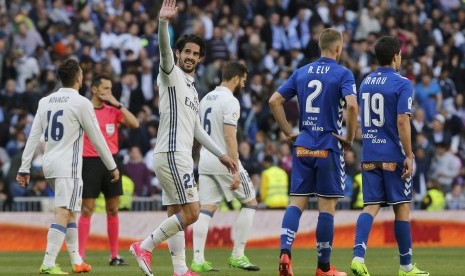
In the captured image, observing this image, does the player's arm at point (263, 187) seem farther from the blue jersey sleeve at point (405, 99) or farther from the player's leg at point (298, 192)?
the blue jersey sleeve at point (405, 99)

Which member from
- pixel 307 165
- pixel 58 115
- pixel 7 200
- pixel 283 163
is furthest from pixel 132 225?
pixel 307 165

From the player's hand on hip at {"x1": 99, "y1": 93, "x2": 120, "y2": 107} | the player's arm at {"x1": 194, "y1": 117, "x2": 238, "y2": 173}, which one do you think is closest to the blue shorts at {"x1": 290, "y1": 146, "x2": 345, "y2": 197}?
the player's arm at {"x1": 194, "y1": 117, "x2": 238, "y2": 173}

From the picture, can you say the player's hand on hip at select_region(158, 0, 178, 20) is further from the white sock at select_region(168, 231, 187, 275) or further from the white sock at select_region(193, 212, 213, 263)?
the white sock at select_region(193, 212, 213, 263)

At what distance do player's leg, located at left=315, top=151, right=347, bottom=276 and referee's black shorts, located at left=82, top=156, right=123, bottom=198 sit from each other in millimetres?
4372

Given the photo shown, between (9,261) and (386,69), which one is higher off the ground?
(386,69)

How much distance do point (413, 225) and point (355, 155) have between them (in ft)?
10.2

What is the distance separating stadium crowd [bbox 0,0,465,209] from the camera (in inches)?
1080

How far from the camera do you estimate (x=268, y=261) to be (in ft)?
63.2

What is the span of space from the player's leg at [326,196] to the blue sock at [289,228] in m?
0.27

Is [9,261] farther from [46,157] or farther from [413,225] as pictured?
[413,225]

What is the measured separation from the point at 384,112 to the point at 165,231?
9.09ft

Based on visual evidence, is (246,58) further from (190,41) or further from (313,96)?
(190,41)

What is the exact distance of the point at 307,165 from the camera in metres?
14.6

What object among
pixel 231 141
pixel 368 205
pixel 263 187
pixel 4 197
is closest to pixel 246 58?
pixel 263 187
